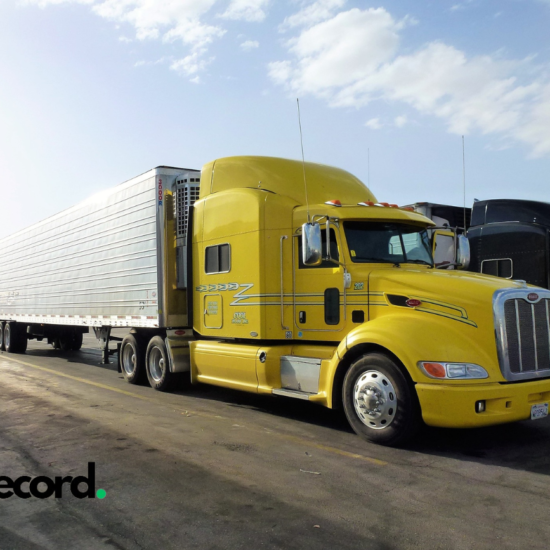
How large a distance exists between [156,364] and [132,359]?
944mm

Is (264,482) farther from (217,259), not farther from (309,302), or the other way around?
(217,259)

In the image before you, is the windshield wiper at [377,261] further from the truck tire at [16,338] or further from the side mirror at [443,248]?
the truck tire at [16,338]

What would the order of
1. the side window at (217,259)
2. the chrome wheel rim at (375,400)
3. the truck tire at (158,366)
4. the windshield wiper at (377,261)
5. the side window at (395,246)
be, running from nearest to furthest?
the chrome wheel rim at (375,400) < the windshield wiper at (377,261) < the side window at (395,246) < the side window at (217,259) < the truck tire at (158,366)

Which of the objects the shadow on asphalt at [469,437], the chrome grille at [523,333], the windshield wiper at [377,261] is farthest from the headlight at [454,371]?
the windshield wiper at [377,261]

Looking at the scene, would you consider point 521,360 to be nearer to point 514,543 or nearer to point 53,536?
point 514,543

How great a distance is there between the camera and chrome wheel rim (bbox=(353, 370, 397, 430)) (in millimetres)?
6008

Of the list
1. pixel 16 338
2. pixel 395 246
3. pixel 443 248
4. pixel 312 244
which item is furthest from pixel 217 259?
pixel 16 338

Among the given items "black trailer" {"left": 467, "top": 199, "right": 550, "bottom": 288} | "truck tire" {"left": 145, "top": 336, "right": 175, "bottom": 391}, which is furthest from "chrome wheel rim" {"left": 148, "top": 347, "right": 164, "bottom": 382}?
"black trailer" {"left": 467, "top": 199, "right": 550, "bottom": 288}

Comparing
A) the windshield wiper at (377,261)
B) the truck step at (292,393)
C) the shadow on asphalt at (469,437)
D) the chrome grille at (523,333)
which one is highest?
the windshield wiper at (377,261)

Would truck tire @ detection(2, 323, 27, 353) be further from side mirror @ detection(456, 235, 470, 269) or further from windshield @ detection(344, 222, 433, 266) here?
side mirror @ detection(456, 235, 470, 269)

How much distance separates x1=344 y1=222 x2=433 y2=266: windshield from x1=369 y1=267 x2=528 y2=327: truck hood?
299 mm

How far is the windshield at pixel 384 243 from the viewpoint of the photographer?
280 inches

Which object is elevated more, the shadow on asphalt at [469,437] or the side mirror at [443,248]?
the side mirror at [443,248]

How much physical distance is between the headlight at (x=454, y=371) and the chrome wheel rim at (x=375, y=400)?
49 centimetres
